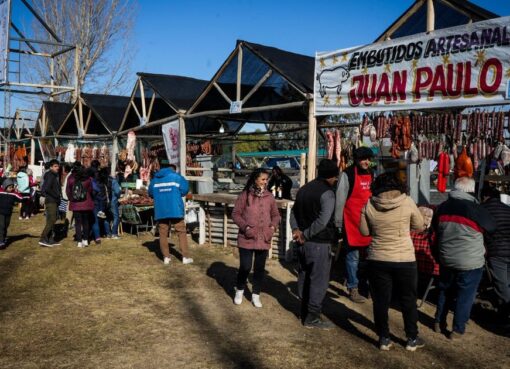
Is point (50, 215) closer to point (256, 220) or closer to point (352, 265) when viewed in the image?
point (256, 220)

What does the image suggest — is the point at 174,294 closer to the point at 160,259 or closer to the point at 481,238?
the point at 160,259

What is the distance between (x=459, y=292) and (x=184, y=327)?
120 inches

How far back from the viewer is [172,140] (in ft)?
41.0

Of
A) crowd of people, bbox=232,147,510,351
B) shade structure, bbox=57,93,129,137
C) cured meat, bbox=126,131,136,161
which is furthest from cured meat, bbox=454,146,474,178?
shade structure, bbox=57,93,129,137

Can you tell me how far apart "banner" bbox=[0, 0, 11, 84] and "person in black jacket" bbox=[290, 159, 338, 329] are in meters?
21.4

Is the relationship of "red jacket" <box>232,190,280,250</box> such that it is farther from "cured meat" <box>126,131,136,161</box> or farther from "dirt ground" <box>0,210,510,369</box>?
"cured meat" <box>126,131,136,161</box>

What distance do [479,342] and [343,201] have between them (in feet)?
7.55

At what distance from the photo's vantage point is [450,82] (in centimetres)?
695

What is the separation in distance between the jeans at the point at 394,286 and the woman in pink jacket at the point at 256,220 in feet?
5.66

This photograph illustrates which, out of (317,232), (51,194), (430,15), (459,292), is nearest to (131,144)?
(51,194)

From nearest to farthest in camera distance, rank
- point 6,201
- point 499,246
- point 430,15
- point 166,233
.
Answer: point 499,246 → point 430,15 → point 166,233 → point 6,201

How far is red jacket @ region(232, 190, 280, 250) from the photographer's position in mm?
6188

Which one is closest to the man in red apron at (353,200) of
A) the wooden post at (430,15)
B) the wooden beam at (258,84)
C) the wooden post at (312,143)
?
the wooden post at (312,143)

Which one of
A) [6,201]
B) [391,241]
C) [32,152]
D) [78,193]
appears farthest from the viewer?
[32,152]
